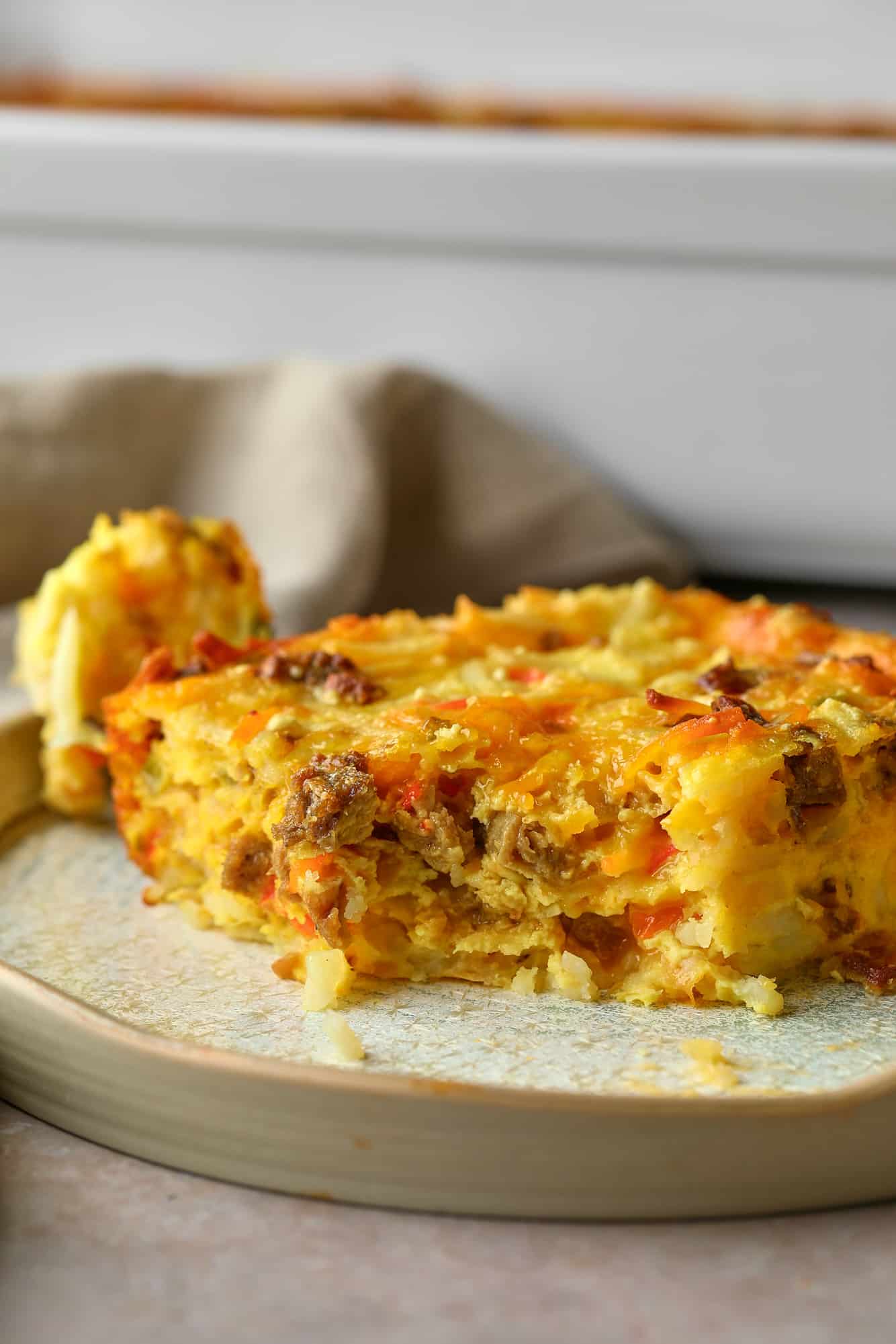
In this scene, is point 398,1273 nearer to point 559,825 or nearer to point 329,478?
point 559,825

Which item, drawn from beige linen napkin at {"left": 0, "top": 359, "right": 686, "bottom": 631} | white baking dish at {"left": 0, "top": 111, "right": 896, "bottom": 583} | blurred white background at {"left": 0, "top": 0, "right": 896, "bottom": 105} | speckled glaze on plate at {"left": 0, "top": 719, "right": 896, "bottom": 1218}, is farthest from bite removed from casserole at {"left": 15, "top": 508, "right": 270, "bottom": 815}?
blurred white background at {"left": 0, "top": 0, "right": 896, "bottom": 105}

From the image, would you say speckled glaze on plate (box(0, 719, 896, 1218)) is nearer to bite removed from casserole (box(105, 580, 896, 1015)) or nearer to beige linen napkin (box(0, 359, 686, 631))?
bite removed from casserole (box(105, 580, 896, 1015))

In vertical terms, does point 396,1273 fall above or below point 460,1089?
below

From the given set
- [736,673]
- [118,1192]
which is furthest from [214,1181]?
[736,673]

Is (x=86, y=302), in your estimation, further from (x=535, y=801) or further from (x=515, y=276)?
(x=535, y=801)

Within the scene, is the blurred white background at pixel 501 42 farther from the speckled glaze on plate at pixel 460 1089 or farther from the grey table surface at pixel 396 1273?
the grey table surface at pixel 396 1273

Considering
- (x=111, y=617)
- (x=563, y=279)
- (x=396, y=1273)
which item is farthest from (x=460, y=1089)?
(x=563, y=279)

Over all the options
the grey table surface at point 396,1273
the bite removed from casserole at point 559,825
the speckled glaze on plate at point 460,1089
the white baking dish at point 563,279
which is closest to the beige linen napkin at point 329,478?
the white baking dish at point 563,279
